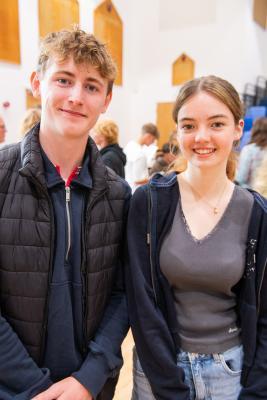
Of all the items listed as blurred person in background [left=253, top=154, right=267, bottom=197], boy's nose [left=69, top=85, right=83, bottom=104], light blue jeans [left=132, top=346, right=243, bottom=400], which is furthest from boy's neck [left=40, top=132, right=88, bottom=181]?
blurred person in background [left=253, top=154, right=267, bottom=197]

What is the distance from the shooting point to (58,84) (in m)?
1.22

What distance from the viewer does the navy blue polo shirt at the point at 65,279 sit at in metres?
Answer: 1.24

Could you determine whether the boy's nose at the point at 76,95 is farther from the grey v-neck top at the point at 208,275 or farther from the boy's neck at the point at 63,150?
the grey v-neck top at the point at 208,275

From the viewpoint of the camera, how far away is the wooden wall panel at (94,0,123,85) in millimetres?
9242

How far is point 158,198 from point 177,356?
58cm

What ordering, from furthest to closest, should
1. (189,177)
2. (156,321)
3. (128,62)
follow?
1. (128,62)
2. (189,177)
3. (156,321)

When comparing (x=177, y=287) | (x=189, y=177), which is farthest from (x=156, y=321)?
(x=189, y=177)

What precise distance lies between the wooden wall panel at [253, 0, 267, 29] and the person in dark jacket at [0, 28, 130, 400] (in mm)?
11783

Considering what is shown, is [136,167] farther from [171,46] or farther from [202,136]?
[171,46]

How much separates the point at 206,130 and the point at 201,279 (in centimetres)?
53

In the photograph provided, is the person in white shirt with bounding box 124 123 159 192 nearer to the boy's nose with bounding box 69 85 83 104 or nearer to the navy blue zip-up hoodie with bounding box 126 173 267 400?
the navy blue zip-up hoodie with bounding box 126 173 267 400

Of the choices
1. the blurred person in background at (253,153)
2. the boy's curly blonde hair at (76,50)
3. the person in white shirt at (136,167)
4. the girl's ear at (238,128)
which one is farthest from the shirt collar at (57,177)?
the person in white shirt at (136,167)

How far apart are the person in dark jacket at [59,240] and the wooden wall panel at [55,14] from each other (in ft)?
22.6

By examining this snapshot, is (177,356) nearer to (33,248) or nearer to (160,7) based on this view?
(33,248)
